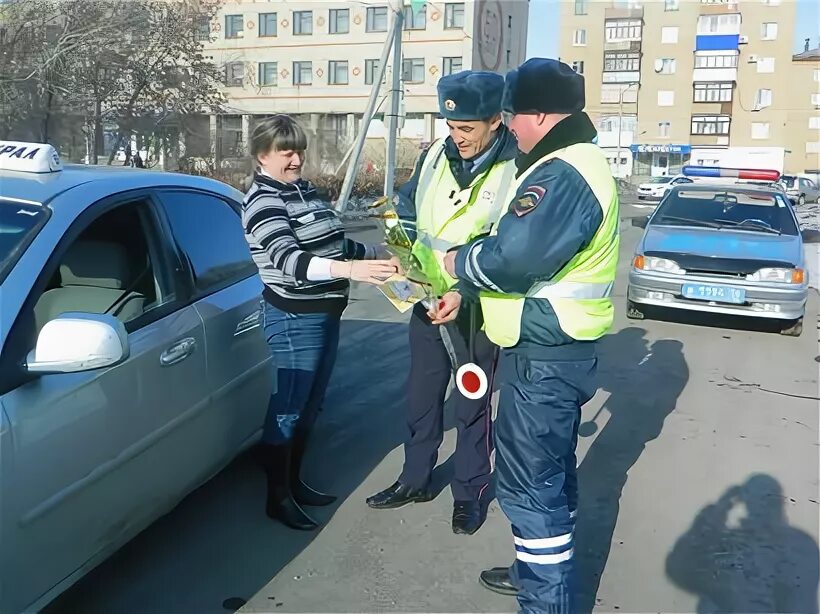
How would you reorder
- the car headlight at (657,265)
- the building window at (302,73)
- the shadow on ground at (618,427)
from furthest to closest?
the building window at (302,73) → the car headlight at (657,265) → the shadow on ground at (618,427)

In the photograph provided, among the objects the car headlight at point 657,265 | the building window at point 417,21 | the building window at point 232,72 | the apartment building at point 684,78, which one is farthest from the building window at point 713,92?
the car headlight at point 657,265

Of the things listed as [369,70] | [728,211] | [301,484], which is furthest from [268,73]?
[301,484]

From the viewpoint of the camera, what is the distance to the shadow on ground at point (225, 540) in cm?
300

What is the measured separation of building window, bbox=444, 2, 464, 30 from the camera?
48.8 meters

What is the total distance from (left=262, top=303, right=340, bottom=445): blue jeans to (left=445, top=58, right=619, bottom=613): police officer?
3.06 feet

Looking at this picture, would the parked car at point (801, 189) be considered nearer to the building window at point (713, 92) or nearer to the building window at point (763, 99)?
the building window at point (713, 92)

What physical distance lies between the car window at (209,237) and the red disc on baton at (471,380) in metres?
1.14

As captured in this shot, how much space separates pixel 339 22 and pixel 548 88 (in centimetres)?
5202

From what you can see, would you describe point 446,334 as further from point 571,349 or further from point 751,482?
point 751,482

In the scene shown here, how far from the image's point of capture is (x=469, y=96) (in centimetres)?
329

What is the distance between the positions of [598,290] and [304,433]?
4.97 ft

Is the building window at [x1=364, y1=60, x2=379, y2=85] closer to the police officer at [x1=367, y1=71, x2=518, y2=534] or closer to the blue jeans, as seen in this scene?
the police officer at [x1=367, y1=71, x2=518, y2=534]

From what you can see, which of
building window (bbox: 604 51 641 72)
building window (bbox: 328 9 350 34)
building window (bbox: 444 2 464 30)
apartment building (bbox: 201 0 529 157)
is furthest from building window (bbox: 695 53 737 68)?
building window (bbox: 328 9 350 34)

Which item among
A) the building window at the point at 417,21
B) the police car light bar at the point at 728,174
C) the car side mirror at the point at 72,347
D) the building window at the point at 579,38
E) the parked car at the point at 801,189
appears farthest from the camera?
the building window at the point at 579,38
